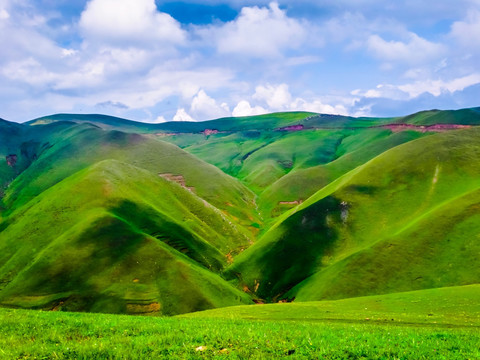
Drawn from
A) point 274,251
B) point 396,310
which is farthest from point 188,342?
point 274,251

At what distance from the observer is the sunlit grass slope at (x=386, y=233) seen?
9056 cm

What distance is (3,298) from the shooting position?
96.9 m

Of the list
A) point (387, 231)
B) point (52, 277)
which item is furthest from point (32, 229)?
point (387, 231)

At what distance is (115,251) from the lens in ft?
363

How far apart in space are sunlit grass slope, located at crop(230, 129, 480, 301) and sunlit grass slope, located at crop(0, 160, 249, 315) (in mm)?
18761

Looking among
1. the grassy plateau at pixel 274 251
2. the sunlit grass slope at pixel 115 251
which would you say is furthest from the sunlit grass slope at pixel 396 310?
the sunlit grass slope at pixel 115 251

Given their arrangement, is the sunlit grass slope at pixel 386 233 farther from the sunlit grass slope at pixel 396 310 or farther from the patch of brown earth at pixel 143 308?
the patch of brown earth at pixel 143 308

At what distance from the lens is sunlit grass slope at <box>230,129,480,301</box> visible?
90.6m

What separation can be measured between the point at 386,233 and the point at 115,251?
8833 cm

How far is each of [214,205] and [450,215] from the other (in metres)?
118

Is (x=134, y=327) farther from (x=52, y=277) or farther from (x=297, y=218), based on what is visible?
(x=297, y=218)

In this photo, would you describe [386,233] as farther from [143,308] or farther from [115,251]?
[115,251]

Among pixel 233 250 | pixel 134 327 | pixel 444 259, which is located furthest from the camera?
pixel 233 250

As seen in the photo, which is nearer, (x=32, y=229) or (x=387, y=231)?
(x=387, y=231)
